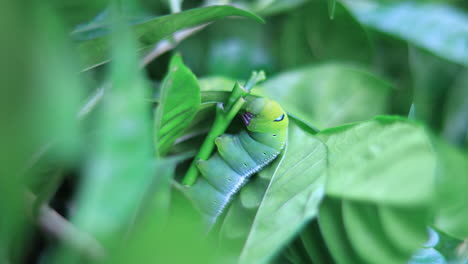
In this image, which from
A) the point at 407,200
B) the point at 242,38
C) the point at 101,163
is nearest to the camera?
the point at 101,163

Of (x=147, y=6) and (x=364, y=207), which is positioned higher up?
(x=147, y=6)

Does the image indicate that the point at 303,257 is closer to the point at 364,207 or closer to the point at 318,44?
the point at 364,207

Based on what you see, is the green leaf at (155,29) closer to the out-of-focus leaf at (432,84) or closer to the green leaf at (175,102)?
the green leaf at (175,102)

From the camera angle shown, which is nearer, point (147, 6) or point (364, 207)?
point (364, 207)

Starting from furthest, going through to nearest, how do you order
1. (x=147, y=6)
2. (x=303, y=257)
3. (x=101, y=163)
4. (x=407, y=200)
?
(x=147, y=6)
(x=303, y=257)
(x=407, y=200)
(x=101, y=163)

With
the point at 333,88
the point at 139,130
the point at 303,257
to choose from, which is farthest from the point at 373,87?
the point at 139,130

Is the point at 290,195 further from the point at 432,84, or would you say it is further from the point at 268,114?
the point at 432,84

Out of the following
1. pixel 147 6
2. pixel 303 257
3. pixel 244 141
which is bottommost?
pixel 303 257
